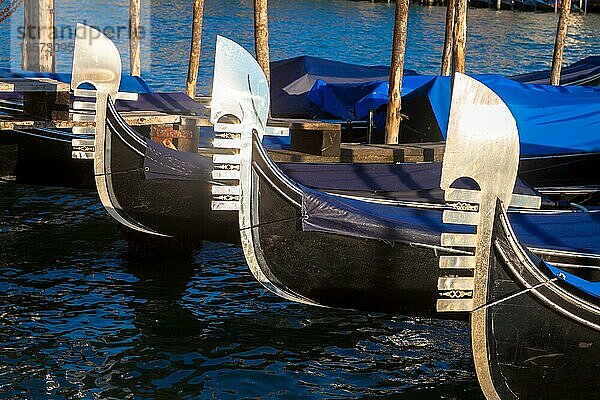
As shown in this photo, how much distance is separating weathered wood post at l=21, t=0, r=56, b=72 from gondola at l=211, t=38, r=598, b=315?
15.6ft

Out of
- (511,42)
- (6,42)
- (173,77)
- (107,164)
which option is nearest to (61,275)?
(107,164)

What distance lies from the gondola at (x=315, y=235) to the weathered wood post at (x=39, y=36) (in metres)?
4.75

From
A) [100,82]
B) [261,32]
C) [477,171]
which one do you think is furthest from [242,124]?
[261,32]

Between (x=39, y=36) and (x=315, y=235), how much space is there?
5.51 meters

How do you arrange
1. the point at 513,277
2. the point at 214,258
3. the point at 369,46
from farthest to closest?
the point at 369,46 → the point at 214,258 → the point at 513,277

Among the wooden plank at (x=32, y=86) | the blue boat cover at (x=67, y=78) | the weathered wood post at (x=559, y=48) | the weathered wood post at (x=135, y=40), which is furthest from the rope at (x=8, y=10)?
the weathered wood post at (x=559, y=48)

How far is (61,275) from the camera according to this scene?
7.57 metres

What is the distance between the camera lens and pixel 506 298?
455 centimetres

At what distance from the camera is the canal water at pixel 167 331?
584 centimetres

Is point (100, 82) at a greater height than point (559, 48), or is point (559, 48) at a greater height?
point (559, 48)

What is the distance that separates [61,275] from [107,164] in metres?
0.88

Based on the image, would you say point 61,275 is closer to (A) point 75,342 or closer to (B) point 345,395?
(A) point 75,342

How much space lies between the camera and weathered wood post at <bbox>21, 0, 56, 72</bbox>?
10.3 metres

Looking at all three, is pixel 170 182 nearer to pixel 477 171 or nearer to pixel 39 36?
pixel 477 171
